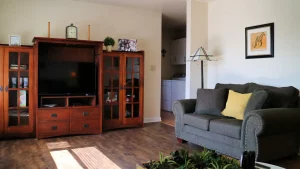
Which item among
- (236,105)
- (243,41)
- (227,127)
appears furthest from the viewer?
(243,41)

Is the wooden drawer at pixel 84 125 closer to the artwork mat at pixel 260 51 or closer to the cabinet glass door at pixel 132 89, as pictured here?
the cabinet glass door at pixel 132 89

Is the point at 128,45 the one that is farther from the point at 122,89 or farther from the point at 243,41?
the point at 243,41

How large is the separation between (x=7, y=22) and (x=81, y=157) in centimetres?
A: 274

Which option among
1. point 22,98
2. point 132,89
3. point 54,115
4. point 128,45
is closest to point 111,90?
point 132,89

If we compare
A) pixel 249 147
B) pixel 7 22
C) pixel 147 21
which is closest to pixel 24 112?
pixel 7 22

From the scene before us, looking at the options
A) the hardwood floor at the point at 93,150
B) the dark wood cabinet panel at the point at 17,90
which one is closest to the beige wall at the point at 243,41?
the hardwood floor at the point at 93,150

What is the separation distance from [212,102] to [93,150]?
1.81 metres

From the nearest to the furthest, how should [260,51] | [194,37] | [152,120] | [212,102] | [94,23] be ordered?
1. [212,102]
2. [260,51]
3. [194,37]
4. [94,23]
5. [152,120]

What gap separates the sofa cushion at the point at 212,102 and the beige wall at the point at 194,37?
38.3 inches

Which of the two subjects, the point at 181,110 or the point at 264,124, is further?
the point at 181,110

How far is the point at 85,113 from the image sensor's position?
4.42 meters

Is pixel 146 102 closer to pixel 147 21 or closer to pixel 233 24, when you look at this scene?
pixel 147 21

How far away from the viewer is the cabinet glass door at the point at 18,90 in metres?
4.07

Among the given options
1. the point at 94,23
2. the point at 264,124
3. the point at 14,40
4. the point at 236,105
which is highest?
the point at 94,23
